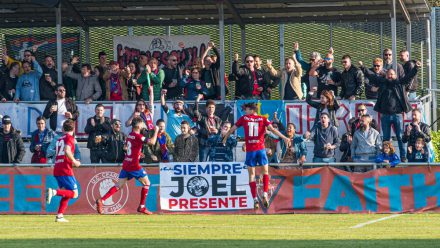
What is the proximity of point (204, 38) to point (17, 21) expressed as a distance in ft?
18.9

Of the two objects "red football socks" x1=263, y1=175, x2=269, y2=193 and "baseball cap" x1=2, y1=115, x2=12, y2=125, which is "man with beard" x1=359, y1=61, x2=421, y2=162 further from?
"baseball cap" x1=2, y1=115, x2=12, y2=125

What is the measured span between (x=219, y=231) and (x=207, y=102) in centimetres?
750

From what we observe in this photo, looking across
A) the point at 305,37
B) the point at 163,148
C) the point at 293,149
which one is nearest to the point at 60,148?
the point at 163,148

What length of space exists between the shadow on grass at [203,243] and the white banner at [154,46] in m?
14.0

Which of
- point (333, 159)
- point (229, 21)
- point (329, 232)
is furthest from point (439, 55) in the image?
point (329, 232)

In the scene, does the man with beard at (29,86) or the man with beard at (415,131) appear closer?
the man with beard at (415,131)

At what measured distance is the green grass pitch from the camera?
15703mm

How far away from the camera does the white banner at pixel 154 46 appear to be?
29.8 metres

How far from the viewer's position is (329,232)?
17531 mm

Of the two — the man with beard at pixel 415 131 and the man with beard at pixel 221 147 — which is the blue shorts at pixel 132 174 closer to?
the man with beard at pixel 221 147

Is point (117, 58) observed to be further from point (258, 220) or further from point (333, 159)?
point (258, 220)

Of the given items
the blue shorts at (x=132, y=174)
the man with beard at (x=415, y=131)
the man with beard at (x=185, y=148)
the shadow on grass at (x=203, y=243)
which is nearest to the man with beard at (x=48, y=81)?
the man with beard at (x=185, y=148)

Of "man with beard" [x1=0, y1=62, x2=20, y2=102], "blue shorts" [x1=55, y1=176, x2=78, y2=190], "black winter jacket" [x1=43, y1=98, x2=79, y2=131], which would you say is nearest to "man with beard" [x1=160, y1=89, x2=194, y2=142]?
"black winter jacket" [x1=43, y1=98, x2=79, y2=131]

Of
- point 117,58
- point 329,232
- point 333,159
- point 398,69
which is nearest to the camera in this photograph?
point 329,232
